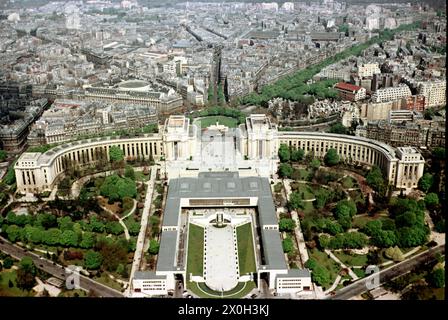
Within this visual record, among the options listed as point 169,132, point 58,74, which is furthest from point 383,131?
point 58,74

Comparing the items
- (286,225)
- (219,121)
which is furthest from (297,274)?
(219,121)

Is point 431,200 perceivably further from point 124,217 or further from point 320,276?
point 124,217

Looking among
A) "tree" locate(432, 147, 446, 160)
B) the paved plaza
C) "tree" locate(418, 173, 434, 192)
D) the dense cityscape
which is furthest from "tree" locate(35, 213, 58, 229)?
"tree" locate(432, 147, 446, 160)

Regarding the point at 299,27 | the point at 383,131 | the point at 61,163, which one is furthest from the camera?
the point at 299,27

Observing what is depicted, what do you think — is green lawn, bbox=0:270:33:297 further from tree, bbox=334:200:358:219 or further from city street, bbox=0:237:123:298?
tree, bbox=334:200:358:219
